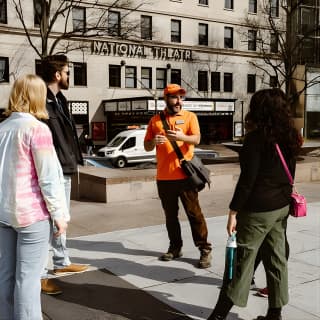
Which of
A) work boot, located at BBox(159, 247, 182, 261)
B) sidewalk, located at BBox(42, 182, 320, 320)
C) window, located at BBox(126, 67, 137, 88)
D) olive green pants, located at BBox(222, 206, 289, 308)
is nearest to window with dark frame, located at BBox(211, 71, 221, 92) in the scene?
window, located at BBox(126, 67, 137, 88)

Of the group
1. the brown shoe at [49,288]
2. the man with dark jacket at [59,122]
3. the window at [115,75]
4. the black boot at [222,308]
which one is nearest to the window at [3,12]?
the window at [115,75]

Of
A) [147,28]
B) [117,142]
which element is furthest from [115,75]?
[117,142]

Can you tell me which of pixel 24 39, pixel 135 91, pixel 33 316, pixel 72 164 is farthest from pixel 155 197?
pixel 135 91

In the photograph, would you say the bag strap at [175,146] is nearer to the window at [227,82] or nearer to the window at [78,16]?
the window at [78,16]

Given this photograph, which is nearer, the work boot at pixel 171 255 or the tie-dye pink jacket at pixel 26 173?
the tie-dye pink jacket at pixel 26 173

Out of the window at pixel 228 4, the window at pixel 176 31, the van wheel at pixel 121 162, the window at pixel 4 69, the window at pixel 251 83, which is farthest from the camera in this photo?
the window at pixel 251 83

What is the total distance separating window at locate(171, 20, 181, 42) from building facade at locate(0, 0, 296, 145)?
0.07 meters

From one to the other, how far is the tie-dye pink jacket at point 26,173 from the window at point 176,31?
127 feet

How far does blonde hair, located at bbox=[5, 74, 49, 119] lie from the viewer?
2885mm

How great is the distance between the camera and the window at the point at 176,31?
40031 millimetres

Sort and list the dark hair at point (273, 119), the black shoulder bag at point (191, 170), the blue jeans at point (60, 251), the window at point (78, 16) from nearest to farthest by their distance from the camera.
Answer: the dark hair at point (273, 119) → the blue jeans at point (60, 251) → the black shoulder bag at point (191, 170) → the window at point (78, 16)

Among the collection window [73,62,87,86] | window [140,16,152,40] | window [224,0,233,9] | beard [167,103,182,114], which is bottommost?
beard [167,103,182,114]

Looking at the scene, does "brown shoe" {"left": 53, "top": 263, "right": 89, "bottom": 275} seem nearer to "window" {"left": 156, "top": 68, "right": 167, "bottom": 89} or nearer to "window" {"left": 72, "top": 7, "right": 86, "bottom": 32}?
"window" {"left": 72, "top": 7, "right": 86, "bottom": 32}

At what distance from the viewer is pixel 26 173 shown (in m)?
2.83
